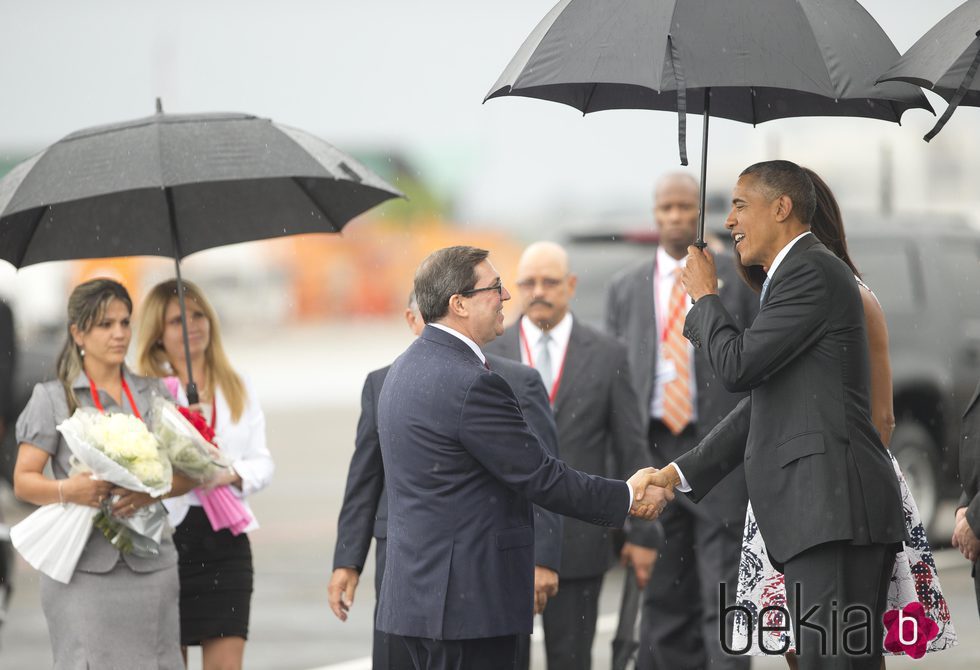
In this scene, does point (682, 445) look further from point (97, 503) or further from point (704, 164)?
point (97, 503)

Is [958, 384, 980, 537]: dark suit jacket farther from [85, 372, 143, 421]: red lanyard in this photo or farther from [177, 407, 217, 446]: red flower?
[85, 372, 143, 421]: red lanyard

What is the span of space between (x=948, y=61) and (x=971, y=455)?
1.57 meters

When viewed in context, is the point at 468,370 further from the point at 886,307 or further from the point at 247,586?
the point at 886,307

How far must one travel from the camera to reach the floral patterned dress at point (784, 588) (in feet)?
18.1

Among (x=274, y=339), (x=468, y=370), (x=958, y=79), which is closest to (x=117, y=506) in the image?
(x=468, y=370)

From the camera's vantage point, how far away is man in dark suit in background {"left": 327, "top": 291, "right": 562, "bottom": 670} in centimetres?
616

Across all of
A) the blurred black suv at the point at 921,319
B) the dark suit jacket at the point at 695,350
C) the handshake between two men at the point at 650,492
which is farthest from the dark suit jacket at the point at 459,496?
the blurred black suv at the point at 921,319

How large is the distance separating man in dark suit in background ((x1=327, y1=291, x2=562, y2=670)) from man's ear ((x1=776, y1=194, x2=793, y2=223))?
1435 millimetres

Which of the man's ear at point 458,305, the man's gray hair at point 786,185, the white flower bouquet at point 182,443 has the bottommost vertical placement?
the white flower bouquet at point 182,443

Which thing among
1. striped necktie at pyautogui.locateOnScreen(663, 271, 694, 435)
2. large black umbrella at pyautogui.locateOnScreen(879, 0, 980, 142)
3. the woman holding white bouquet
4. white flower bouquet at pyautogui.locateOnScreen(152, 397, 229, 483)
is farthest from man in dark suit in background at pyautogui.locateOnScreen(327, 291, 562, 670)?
large black umbrella at pyautogui.locateOnScreen(879, 0, 980, 142)

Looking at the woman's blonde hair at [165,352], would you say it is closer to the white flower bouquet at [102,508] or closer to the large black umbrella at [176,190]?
the large black umbrella at [176,190]

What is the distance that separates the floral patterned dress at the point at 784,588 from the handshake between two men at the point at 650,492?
1.12 ft

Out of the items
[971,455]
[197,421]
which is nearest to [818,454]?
[971,455]

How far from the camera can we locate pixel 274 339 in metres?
56.0
